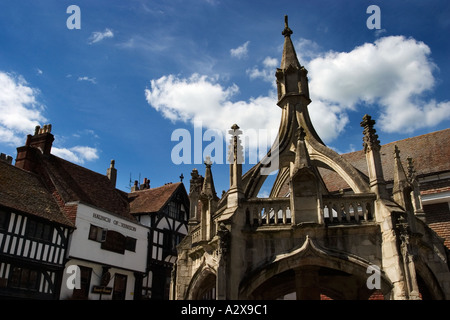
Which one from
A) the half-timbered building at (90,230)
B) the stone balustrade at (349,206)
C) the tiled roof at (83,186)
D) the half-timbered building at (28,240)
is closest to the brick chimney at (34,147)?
the half-timbered building at (90,230)

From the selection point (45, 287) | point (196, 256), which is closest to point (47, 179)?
point (45, 287)

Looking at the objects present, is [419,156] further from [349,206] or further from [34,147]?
[34,147]

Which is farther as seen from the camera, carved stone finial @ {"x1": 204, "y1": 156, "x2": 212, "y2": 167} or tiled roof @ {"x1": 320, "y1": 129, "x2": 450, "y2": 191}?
tiled roof @ {"x1": 320, "y1": 129, "x2": 450, "y2": 191}

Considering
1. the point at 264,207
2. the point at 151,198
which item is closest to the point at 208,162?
the point at 264,207

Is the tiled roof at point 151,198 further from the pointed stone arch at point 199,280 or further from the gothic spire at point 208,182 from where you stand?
the pointed stone arch at point 199,280

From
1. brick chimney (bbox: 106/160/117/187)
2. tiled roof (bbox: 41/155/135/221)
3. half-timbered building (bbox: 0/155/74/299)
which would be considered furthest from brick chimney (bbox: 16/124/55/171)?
brick chimney (bbox: 106/160/117/187)

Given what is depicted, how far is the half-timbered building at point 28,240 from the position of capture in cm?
1730

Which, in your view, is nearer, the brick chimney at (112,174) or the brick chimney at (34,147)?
the brick chimney at (34,147)

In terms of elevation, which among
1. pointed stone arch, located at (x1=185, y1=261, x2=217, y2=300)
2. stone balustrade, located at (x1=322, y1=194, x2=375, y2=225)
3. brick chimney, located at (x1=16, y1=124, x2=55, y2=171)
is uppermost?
brick chimney, located at (x1=16, y1=124, x2=55, y2=171)

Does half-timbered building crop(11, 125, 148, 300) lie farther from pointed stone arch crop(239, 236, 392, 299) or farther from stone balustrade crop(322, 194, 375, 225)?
stone balustrade crop(322, 194, 375, 225)

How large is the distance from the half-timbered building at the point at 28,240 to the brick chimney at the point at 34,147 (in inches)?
82.6

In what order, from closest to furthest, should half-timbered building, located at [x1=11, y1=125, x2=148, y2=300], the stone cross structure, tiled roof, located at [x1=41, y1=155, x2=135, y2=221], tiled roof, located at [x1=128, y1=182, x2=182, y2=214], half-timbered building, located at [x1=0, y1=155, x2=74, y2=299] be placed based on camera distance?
the stone cross structure → half-timbered building, located at [x1=0, y1=155, x2=74, y2=299] → half-timbered building, located at [x1=11, y1=125, x2=148, y2=300] → tiled roof, located at [x1=41, y1=155, x2=135, y2=221] → tiled roof, located at [x1=128, y1=182, x2=182, y2=214]

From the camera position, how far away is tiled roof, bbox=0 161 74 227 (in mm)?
18141

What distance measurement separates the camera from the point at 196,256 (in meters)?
10.2
